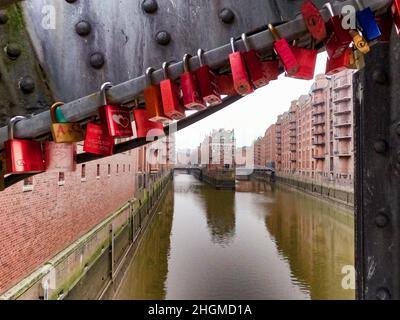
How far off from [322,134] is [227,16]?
2109 inches

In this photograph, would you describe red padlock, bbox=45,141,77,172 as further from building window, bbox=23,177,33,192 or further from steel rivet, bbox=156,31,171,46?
building window, bbox=23,177,33,192

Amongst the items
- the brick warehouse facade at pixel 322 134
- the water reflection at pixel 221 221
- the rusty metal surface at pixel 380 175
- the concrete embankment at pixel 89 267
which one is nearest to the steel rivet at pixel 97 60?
the rusty metal surface at pixel 380 175

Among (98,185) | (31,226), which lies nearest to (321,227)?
(98,185)

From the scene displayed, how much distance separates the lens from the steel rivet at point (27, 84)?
69.1 inches

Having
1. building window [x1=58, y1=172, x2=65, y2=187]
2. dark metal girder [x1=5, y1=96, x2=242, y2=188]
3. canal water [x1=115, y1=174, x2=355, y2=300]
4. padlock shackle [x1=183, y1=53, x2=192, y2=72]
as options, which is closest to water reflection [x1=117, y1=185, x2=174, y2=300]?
canal water [x1=115, y1=174, x2=355, y2=300]

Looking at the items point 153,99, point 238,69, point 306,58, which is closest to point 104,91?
point 153,99

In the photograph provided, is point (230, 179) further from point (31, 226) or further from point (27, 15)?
point (27, 15)

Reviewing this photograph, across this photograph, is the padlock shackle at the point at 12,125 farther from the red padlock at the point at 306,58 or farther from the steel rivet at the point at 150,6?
the red padlock at the point at 306,58

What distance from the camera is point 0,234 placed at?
6.29m

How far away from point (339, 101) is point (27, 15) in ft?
149

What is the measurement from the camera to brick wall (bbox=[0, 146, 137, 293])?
21.7 ft

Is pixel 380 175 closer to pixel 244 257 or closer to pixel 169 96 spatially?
pixel 169 96

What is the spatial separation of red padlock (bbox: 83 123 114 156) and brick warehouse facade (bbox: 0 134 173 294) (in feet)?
18.3
